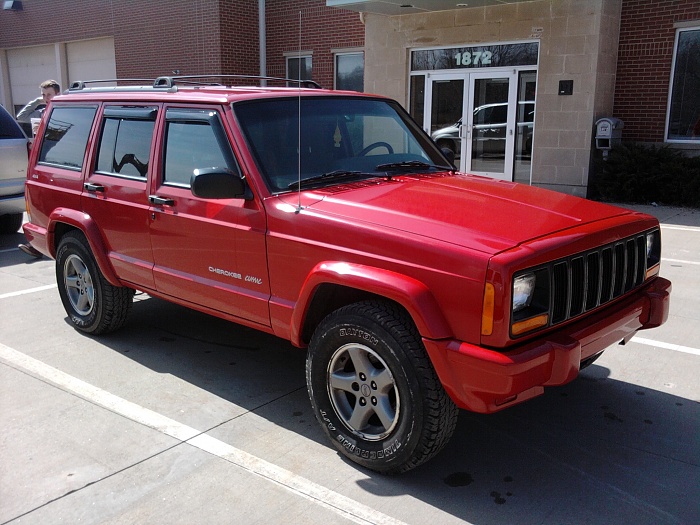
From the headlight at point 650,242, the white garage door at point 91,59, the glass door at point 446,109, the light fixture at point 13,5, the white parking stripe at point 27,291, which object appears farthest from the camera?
the light fixture at point 13,5

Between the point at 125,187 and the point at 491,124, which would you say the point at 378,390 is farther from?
the point at 491,124

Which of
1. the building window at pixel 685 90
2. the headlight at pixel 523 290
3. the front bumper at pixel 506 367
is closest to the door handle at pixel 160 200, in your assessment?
the front bumper at pixel 506 367

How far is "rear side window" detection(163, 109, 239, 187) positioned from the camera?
418cm

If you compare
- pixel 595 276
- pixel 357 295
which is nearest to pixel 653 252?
pixel 595 276

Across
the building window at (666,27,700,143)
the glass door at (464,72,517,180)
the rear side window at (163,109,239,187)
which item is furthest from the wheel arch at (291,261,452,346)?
the building window at (666,27,700,143)

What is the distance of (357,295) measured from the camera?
3.71 metres

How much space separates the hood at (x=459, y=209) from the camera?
326cm

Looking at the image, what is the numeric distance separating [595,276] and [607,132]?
9.46 metres

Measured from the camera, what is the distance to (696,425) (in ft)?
13.3

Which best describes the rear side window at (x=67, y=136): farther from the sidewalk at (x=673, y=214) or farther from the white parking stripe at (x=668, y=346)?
the sidewalk at (x=673, y=214)

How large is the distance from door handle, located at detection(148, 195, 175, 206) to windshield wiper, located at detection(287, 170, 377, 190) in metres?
0.95

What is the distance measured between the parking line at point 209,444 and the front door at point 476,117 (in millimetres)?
10454

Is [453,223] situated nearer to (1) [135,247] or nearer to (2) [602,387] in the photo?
(2) [602,387]

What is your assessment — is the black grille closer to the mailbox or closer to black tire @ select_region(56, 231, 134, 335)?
black tire @ select_region(56, 231, 134, 335)
